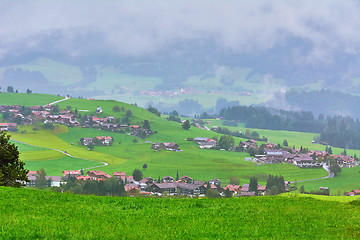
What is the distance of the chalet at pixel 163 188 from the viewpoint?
137625mm

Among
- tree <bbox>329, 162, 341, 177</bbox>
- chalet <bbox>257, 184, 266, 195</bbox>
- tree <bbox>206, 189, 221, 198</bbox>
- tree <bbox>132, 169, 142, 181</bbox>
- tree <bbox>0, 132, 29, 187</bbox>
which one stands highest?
tree <bbox>0, 132, 29, 187</bbox>

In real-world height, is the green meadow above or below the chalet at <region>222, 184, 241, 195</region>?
above

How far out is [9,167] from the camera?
37.8 m

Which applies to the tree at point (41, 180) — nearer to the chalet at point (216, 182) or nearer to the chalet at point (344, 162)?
the chalet at point (216, 182)

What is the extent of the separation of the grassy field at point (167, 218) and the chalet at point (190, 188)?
348ft

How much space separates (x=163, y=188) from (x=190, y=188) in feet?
26.6

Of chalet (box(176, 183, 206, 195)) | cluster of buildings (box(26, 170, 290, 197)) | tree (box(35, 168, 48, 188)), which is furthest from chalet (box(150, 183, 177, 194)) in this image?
tree (box(35, 168, 48, 188))

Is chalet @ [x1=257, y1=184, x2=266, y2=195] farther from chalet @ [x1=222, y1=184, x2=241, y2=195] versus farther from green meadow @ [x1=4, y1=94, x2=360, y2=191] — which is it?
green meadow @ [x1=4, y1=94, x2=360, y2=191]

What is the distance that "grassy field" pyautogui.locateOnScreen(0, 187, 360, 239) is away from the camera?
21.1 metres

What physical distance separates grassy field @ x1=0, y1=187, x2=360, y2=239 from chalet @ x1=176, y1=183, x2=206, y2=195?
106 metres

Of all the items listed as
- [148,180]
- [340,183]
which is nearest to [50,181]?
[148,180]

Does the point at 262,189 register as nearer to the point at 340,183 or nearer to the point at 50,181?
the point at 340,183

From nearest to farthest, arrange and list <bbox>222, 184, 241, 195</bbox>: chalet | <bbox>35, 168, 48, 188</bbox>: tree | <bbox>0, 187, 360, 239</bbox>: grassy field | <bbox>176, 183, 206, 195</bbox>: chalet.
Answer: <bbox>0, 187, 360, 239</bbox>: grassy field, <bbox>35, 168, 48, 188</bbox>: tree, <bbox>176, 183, 206, 195</bbox>: chalet, <bbox>222, 184, 241, 195</bbox>: chalet

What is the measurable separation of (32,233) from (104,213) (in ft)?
17.8
